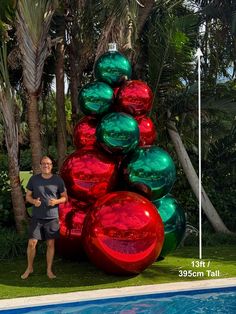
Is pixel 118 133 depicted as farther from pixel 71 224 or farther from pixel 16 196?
pixel 16 196

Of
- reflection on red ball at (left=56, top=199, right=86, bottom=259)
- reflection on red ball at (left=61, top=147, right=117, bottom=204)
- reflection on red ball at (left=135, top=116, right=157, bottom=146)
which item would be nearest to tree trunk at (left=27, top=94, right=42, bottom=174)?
reflection on red ball at (left=56, top=199, right=86, bottom=259)

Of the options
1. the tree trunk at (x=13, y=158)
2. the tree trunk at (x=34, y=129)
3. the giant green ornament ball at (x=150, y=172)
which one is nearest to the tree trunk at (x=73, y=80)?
the tree trunk at (x=34, y=129)

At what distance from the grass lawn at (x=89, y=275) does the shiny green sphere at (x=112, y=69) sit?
2.56 metres

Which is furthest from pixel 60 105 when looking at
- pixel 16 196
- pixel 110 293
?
pixel 110 293

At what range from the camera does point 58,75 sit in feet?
31.2

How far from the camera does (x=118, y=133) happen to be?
6203 millimetres

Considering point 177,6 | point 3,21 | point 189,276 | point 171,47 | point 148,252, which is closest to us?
point 148,252

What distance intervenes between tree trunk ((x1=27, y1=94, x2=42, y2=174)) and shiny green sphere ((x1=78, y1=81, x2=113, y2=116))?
184 cm

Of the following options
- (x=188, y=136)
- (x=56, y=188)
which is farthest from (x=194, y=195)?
(x=56, y=188)

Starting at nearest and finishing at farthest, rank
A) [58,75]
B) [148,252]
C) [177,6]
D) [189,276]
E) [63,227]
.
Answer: [148,252]
[189,276]
[63,227]
[58,75]
[177,6]

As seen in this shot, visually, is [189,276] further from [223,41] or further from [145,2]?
[223,41]

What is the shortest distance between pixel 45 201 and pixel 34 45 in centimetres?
311

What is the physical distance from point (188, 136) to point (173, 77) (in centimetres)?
136

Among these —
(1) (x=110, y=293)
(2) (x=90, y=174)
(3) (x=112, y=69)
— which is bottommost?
(1) (x=110, y=293)
